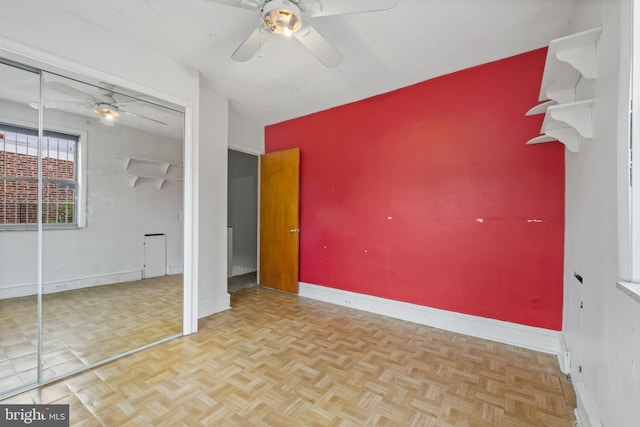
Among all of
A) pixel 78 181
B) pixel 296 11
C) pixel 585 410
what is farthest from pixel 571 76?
pixel 78 181

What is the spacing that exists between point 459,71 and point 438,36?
0.70 meters

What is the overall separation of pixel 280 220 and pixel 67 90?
269cm

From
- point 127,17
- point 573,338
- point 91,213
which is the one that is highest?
point 127,17

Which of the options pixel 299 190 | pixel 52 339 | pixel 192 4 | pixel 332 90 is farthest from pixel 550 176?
pixel 52 339

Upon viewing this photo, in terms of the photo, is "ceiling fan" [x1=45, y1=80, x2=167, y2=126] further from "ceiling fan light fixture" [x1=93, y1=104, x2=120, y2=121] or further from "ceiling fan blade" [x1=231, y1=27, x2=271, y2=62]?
"ceiling fan blade" [x1=231, y1=27, x2=271, y2=62]

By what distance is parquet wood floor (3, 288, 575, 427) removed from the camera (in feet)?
5.16

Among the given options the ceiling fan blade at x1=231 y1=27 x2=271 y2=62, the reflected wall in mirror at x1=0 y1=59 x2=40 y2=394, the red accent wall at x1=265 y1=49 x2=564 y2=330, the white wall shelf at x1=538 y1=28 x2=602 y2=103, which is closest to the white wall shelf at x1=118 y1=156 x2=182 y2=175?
the reflected wall in mirror at x1=0 y1=59 x2=40 y2=394

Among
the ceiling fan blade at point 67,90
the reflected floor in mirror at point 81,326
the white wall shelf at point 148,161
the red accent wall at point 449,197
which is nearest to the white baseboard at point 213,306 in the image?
the reflected floor in mirror at point 81,326

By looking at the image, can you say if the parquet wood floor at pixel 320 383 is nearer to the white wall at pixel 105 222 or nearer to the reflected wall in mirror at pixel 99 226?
the reflected wall in mirror at pixel 99 226

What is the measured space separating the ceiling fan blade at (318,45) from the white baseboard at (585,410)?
8.76ft

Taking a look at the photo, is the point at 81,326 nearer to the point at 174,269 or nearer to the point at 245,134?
the point at 174,269

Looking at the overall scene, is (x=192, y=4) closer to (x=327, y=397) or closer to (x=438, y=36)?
(x=438, y=36)

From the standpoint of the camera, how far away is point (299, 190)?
3965mm

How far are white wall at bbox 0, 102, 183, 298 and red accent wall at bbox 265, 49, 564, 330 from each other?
76.4 inches
